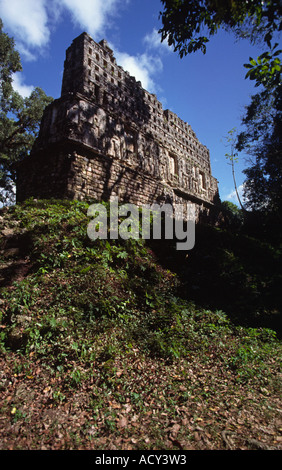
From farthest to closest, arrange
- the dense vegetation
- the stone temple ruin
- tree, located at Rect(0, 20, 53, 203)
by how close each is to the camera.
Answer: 1. tree, located at Rect(0, 20, 53, 203)
2. the stone temple ruin
3. the dense vegetation

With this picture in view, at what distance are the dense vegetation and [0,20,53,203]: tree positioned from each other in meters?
12.7

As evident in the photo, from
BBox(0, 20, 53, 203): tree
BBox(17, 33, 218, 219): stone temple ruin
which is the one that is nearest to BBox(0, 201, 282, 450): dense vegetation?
BBox(17, 33, 218, 219): stone temple ruin

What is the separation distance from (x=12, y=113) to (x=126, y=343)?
19.1 meters

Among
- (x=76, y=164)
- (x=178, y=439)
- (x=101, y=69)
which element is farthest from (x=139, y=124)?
(x=178, y=439)

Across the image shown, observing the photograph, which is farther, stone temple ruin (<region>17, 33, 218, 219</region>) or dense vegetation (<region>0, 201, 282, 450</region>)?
stone temple ruin (<region>17, 33, 218, 219</region>)

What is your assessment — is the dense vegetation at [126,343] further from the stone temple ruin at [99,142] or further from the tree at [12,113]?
the tree at [12,113]

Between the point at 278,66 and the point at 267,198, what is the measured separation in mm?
13666

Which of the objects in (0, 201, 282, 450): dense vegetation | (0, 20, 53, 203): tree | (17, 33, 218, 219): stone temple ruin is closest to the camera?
(0, 201, 282, 450): dense vegetation

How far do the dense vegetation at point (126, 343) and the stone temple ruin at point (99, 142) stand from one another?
85.7 inches

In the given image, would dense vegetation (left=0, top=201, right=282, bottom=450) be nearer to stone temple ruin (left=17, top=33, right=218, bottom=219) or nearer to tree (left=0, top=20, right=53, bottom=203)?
stone temple ruin (left=17, top=33, right=218, bottom=219)

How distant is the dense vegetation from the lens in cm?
266

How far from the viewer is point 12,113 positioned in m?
16.7

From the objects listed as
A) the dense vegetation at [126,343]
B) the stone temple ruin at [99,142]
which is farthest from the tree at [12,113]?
the dense vegetation at [126,343]
